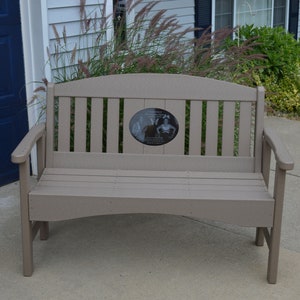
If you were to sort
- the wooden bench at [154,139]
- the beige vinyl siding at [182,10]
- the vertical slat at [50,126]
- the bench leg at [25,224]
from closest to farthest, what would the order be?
the bench leg at [25,224] → the wooden bench at [154,139] → the vertical slat at [50,126] → the beige vinyl siding at [182,10]

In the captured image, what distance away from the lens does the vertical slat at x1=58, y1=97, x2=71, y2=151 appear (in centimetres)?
361

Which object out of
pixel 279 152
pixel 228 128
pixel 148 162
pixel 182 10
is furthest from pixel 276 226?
pixel 182 10

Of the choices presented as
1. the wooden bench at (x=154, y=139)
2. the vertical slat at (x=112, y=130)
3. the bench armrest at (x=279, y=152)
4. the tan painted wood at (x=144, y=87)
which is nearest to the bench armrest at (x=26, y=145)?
the wooden bench at (x=154, y=139)

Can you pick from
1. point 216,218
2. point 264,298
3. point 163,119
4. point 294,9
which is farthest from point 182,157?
point 294,9

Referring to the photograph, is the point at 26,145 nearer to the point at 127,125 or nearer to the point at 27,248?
the point at 27,248

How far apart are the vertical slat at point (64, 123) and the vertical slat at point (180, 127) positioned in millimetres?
616

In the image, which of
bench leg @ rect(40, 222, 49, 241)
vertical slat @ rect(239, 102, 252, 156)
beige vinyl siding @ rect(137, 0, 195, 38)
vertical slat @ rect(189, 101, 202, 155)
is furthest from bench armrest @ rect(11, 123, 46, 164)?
beige vinyl siding @ rect(137, 0, 195, 38)

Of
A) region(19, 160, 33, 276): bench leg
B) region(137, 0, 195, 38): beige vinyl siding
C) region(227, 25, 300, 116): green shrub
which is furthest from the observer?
region(227, 25, 300, 116): green shrub

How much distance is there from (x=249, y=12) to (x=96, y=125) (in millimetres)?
6165

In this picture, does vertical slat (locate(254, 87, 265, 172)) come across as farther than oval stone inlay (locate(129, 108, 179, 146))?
No

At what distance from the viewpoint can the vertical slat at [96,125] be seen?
3611mm

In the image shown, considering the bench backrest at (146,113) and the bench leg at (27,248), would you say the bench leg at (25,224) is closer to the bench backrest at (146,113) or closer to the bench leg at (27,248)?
the bench leg at (27,248)

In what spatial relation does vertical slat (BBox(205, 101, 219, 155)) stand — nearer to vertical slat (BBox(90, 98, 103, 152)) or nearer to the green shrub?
vertical slat (BBox(90, 98, 103, 152))

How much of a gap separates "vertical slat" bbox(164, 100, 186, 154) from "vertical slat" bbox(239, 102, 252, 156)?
358mm
